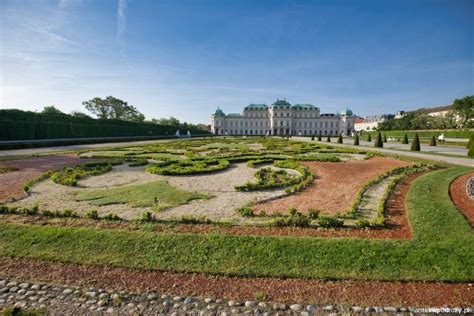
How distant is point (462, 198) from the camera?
672 centimetres

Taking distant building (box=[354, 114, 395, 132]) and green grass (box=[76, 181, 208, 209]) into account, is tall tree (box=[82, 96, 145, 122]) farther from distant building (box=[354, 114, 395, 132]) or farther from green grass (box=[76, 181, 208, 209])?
distant building (box=[354, 114, 395, 132])

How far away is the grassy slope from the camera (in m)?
3.67

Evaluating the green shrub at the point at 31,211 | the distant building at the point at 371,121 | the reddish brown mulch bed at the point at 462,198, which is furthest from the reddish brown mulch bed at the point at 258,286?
the distant building at the point at 371,121

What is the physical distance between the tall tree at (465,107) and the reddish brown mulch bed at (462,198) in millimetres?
64575

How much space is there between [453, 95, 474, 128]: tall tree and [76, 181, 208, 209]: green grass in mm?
72464

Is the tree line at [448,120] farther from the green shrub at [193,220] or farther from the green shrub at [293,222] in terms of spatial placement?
the green shrub at [193,220]

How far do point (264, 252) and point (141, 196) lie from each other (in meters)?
4.23

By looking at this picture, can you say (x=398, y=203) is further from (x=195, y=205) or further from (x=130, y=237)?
(x=130, y=237)

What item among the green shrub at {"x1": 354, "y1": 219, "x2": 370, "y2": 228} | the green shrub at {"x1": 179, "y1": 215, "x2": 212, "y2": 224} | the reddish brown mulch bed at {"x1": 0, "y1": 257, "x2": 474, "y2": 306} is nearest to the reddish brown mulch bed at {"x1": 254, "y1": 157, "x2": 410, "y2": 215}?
the green shrub at {"x1": 354, "y1": 219, "x2": 370, "y2": 228}

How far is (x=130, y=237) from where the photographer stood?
4.52 m

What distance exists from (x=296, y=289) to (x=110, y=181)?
7820 millimetres

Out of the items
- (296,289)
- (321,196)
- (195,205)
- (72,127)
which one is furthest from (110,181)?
(72,127)

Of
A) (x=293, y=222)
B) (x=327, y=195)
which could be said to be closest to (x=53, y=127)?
(x=327, y=195)

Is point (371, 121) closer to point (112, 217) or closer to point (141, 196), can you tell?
point (141, 196)
